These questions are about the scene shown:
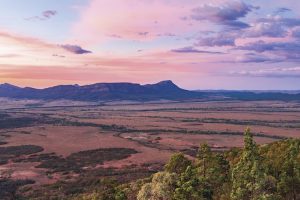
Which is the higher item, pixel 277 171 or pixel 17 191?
pixel 277 171

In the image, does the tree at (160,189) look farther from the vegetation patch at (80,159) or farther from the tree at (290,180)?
the vegetation patch at (80,159)

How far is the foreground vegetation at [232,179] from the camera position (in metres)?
32.3

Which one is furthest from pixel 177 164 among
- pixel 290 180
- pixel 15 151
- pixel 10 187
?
pixel 15 151

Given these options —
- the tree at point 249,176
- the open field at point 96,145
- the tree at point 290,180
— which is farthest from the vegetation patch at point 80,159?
the tree at point 249,176

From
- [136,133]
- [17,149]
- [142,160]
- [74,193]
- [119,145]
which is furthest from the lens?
A: [136,133]

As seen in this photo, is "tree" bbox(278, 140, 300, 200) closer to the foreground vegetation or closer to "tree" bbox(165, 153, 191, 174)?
the foreground vegetation

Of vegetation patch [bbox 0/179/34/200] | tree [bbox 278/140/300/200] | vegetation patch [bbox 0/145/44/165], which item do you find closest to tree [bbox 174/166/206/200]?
tree [bbox 278/140/300/200]

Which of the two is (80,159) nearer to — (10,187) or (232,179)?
(10,187)

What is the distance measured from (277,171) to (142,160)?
222 feet

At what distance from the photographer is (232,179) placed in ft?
124

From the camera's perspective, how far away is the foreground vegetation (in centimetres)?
3231

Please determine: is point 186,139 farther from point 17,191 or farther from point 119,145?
point 17,191

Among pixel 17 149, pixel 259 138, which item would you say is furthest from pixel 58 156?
pixel 259 138

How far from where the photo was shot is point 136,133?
6447 inches
